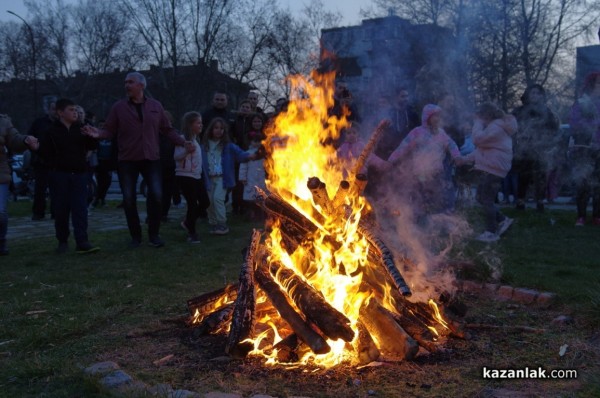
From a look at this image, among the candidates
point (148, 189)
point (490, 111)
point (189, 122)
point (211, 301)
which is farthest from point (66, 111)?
point (490, 111)

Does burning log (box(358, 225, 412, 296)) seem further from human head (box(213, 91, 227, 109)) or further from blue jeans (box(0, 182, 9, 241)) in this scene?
human head (box(213, 91, 227, 109))

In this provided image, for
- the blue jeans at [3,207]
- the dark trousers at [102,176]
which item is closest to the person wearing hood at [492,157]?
the blue jeans at [3,207]

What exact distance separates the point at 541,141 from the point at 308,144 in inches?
287

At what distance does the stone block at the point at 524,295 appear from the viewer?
187 inches

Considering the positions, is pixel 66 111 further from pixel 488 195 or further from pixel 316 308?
pixel 488 195

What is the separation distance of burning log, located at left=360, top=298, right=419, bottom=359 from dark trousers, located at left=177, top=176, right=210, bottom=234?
16.9ft

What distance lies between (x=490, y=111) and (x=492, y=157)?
685 millimetres

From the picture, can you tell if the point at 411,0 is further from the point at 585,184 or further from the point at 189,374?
the point at 189,374

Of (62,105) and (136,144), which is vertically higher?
(62,105)

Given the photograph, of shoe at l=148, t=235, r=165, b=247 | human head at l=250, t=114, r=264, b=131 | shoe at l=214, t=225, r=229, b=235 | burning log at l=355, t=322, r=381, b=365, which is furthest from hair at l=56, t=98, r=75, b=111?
burning log at l=355, t=322, r=381, b=365

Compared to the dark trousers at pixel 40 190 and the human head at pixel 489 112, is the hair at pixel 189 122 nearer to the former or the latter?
the dark trousers at pixel 40 190

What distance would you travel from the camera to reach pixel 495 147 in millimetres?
8344

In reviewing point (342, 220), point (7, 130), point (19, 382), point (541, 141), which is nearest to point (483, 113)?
point (541, 141)

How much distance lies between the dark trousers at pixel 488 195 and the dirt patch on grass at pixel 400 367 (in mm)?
4116
